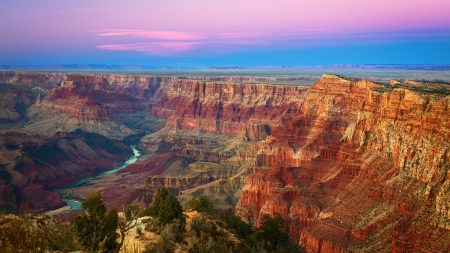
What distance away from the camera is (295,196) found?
7112 centimetres

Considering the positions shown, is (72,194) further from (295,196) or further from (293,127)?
(295,196)

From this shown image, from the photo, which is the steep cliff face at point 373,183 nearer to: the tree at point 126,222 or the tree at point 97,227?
the tree at point 126,222

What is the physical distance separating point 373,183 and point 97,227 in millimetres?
39554

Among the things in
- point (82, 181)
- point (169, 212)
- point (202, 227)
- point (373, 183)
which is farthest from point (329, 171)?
point (82, 181)

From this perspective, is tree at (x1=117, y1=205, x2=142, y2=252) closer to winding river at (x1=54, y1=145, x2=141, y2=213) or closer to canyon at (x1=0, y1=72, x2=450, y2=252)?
canyon at (x1=0, y1=72, x2=450, y2=252)

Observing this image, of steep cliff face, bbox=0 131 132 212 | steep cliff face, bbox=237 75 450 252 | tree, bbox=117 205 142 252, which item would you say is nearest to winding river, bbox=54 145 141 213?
steep cliff face, bbox=0 131 132 212

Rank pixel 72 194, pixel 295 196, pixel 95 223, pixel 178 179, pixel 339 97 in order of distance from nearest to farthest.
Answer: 1. pixel 95 223
2. pixel 295 196
3. pixel 339 97
4. pixel 178 179
5. pixel 72 194

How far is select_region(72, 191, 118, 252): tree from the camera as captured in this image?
27850 mm

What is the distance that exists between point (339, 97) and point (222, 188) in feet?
101

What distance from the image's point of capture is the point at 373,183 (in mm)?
59188

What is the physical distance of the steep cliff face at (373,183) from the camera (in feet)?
161

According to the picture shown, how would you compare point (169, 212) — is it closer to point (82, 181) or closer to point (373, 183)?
point (373, 183)

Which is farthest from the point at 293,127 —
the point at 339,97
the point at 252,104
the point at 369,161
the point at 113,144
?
the point at 113,144

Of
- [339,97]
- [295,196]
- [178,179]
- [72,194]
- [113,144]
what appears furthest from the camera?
[113,144]
